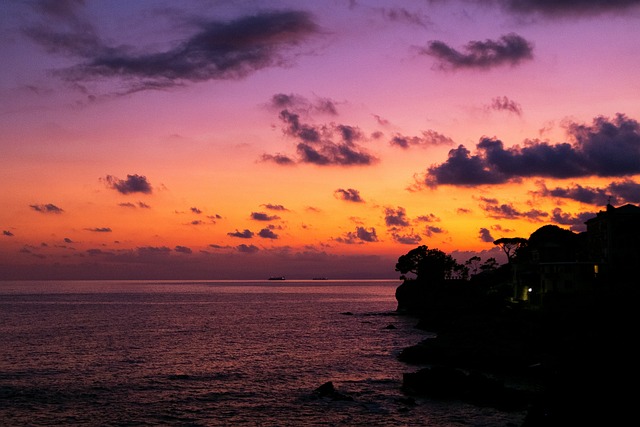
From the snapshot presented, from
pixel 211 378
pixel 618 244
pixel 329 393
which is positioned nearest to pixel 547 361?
pixel 329 393

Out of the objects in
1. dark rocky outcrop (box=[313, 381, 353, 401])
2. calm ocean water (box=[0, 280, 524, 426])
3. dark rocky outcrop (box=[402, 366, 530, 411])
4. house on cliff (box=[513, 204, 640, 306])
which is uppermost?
house on cliff (box=[513, 204, 640, 306])

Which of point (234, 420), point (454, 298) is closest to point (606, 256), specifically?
point (454, 298)

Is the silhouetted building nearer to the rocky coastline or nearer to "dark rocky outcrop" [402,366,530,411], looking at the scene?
the rocky coastline

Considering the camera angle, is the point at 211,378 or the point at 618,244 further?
the point at 618,244

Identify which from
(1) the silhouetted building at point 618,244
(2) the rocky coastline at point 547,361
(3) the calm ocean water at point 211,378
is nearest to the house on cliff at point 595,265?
(1) the silhouetted building at point 618,244

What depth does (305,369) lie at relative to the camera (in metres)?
75.2

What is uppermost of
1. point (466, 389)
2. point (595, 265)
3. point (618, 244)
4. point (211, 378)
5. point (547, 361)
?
point (618, 244)

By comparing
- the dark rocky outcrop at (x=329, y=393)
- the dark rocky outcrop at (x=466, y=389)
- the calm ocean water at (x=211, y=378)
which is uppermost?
the dark rocky outcrop at (x=466, y=389)

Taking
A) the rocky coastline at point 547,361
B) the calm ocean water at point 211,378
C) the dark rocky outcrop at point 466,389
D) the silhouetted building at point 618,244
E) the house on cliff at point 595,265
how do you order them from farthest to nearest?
the silhouetted building at point 618,244 → the house on cliff at point 595,265 → the dark rocky outcrop at point 466,389 → the calm ocean water at point 211,378 → the rocky coastline at point 547,361

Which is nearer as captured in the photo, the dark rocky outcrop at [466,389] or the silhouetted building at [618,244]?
the dark rocky outcrop at [466,389]

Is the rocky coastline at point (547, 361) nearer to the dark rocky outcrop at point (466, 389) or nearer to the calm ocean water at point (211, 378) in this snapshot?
the dark rocky outcrop at point (466, 389)

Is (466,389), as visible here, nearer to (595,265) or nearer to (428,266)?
(595,265)

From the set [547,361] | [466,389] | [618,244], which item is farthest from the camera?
[618,244]

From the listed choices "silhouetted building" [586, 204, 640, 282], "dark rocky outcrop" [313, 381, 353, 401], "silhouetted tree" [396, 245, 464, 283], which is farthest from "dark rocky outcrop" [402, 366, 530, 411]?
"silhouetted tree" [396, 245, 464, 283]
